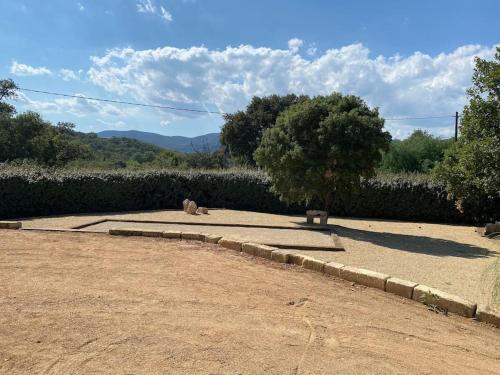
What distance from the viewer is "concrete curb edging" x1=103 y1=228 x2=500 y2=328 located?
5.03 m

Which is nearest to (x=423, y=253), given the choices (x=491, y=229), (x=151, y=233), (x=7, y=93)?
(x=491, y=229)

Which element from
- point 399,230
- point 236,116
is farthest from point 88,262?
point 236,116

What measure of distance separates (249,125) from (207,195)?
23.8 metres

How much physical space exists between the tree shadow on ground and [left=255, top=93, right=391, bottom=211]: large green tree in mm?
1378

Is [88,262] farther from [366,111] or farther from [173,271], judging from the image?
[366,111]

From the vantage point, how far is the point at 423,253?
8609 millimetres

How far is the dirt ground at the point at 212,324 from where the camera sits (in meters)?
3.33

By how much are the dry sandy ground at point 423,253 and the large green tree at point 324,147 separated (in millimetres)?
1297

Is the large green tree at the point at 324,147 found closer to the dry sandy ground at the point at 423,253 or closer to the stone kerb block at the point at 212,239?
the dry sandy ground at the point at 423,253

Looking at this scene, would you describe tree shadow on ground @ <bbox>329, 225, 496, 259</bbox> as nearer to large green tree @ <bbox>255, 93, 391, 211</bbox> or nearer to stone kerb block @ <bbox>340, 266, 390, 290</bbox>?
large green tree @ <bbox>255, 93, 391, 211</bbox>

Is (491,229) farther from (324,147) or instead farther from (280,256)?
(280,256)

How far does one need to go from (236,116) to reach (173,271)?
1371 inches

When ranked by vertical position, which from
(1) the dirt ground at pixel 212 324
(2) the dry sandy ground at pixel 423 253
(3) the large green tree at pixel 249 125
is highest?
(3) the large green tree at pixel 249 125

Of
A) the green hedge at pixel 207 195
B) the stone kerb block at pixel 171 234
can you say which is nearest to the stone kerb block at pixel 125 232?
the stone kerb block at pixel 171 234
